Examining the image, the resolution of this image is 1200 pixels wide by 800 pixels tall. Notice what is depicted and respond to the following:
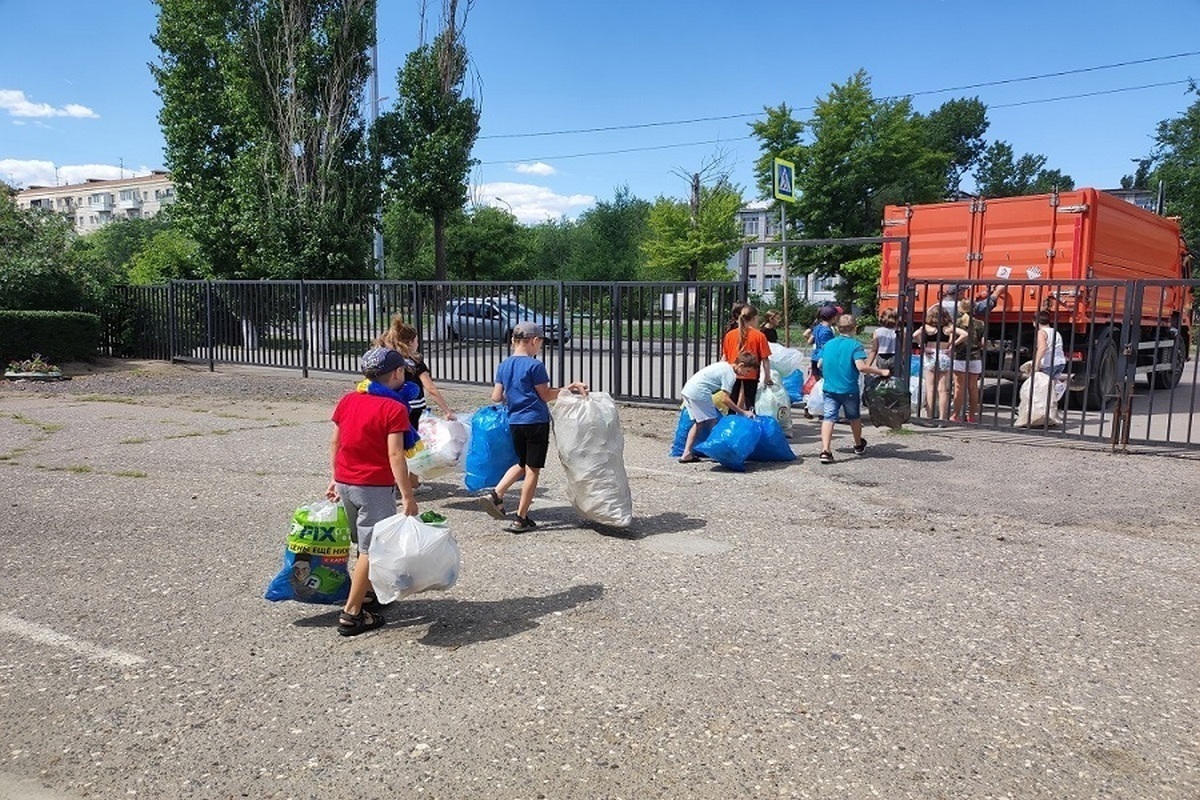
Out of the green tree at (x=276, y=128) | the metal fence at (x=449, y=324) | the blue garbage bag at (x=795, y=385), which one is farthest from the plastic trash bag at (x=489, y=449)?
the green tree at (x=276, y=128)

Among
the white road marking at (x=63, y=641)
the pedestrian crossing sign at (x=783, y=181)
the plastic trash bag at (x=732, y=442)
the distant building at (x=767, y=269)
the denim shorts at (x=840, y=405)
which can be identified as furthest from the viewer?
the distant building at (x=767, y=269)

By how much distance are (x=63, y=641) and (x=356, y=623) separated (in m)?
1.38

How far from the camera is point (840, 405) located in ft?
29.3

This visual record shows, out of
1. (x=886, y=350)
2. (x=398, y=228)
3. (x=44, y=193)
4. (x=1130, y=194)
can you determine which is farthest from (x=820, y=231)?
(x=44, y=193)

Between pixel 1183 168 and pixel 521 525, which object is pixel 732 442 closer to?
pixel 521 525

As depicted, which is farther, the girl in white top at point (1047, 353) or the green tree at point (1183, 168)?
the green tree at point (1183, 168)

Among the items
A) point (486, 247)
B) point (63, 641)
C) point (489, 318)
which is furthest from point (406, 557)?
point (486, 247)

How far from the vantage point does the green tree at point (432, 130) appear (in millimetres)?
22828

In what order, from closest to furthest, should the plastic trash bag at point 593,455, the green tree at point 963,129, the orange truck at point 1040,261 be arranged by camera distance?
the plastic trash bag at point 593,455
the orange truck at point 1040,261
the green tree at point 963,129

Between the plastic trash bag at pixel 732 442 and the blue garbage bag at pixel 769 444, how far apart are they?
9.9 inches

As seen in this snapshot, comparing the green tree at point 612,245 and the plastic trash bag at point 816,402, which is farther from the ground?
the green tree at point 612,245

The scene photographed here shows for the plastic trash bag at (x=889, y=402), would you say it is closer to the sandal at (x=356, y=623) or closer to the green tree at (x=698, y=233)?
the sandal at (x=356, y=623)

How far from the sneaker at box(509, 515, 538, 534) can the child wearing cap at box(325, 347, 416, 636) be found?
74.3 inches

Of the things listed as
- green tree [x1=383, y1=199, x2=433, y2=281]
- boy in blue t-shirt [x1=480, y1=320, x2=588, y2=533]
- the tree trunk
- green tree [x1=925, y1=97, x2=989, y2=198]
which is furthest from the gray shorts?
green tree [x1=925, y1=97, x2=989, y2=198]
